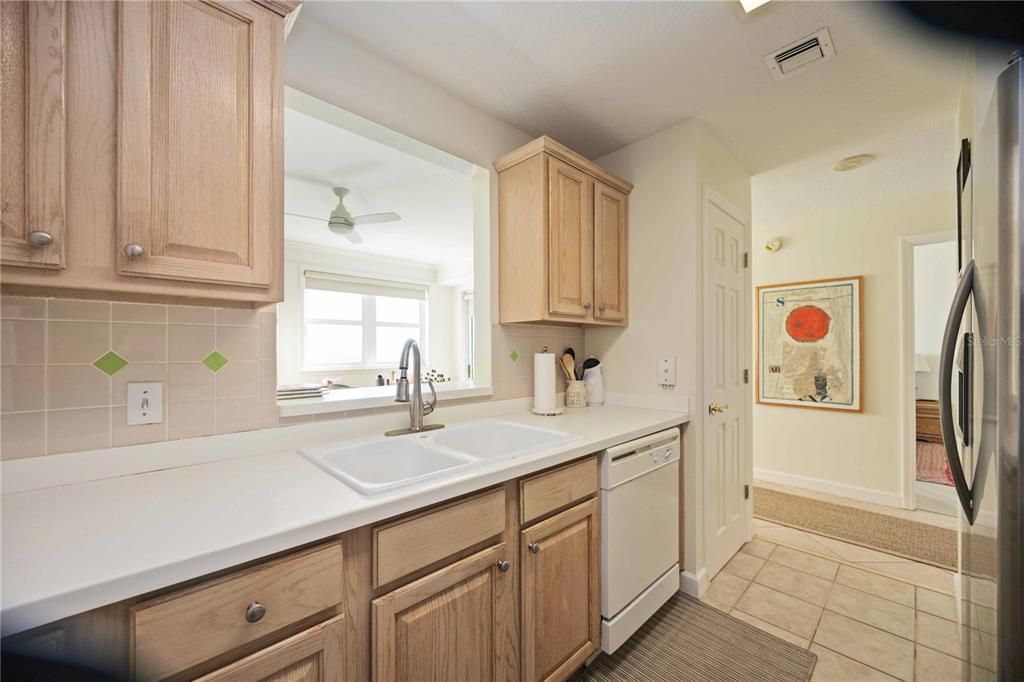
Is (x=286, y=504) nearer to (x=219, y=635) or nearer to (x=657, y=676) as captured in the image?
(x=219, y=635)

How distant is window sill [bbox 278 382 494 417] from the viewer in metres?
1.40

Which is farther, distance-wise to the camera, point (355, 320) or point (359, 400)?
point (355, 320)

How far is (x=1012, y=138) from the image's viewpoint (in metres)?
0.74

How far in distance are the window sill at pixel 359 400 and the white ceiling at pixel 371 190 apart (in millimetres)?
1102

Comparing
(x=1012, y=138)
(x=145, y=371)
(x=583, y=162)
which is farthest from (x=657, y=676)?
(x=583, y=162)

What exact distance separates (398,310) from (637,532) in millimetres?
5014

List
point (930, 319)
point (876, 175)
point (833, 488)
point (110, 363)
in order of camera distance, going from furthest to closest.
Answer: point (930, 319) → point (833, 488) → point (876, 175) → point (110, 363)

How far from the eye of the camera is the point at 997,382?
2.60 feet

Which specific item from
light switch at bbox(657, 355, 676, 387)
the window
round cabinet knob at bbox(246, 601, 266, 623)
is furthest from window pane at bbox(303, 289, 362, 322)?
round cabinet knob at bbox(246, 601, 266, 623)

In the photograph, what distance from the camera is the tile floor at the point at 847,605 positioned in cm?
161

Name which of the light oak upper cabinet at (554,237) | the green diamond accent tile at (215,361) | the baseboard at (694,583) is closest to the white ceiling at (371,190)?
the light oak upper cabinet at (554,237)

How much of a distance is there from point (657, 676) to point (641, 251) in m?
1.95

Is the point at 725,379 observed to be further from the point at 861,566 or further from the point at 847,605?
the point at 861,566

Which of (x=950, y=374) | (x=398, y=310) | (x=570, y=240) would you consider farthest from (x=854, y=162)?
(x=398, y=310)
